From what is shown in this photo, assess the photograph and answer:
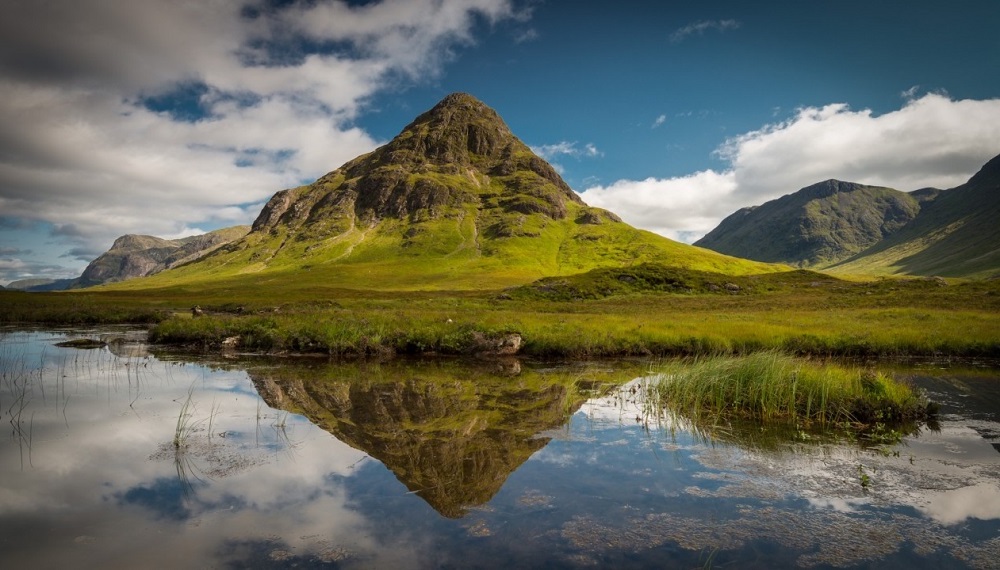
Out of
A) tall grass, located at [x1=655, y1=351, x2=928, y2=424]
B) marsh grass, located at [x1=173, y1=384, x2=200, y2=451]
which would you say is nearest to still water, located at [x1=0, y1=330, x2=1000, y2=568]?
marsh grass, located at [x1=173, y1=384, x2=200, y2=451]

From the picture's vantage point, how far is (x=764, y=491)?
10273 mm

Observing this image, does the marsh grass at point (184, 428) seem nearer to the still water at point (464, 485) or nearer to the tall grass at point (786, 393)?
the still water at point (464, 485)

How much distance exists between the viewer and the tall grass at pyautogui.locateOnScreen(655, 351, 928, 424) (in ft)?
52.7

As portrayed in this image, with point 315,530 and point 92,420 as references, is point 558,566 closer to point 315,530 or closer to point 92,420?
point 315,530

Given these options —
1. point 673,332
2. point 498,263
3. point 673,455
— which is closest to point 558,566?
point 673,455

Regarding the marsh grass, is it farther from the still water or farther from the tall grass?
the tall grass

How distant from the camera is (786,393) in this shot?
56.2 feet

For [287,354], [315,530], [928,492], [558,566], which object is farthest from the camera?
Answer: [287,354]

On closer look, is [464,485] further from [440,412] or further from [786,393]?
[786,393]

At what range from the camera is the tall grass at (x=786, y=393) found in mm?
16062

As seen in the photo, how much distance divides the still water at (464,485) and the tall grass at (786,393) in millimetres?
1485

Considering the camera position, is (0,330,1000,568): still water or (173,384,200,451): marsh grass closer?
(0,330,1000,568): still water

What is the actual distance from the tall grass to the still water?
1.48 meters

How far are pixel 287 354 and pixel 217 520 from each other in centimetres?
2323
